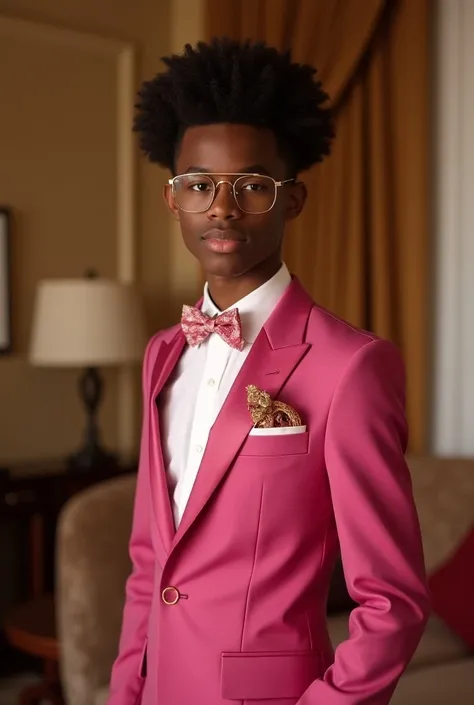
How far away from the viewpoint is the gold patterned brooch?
3.71 ft

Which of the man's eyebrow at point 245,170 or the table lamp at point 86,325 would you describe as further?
the table lamp at point 86,325

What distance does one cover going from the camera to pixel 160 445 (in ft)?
4.23

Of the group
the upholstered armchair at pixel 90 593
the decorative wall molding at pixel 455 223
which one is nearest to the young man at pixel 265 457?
the upholstered armchair at pixel 90 593

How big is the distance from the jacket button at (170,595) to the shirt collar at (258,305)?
1.23 ft

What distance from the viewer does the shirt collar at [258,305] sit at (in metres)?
1.27

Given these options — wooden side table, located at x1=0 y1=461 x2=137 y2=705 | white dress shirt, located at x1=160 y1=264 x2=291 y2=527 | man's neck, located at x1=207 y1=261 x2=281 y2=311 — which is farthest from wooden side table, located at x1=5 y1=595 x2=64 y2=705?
man's neck, located at x1=207 y1=261 x2=281 y2=311

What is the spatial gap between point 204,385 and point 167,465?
0.13 meters

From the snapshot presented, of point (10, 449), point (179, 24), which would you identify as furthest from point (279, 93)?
point (179, 24)

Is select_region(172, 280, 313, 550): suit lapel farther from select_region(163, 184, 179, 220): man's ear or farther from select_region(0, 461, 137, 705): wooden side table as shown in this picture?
select_region(0, 461, 137, 705): wooden side table

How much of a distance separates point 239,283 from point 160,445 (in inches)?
10.7

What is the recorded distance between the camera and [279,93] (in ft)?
4.04

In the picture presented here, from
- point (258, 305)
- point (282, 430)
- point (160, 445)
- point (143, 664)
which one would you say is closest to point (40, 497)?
point (143, 664)

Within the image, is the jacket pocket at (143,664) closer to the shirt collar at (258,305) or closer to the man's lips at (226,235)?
the shirt collar at (258,305)

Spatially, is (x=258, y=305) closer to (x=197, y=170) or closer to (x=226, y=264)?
(x=226, y=264)
